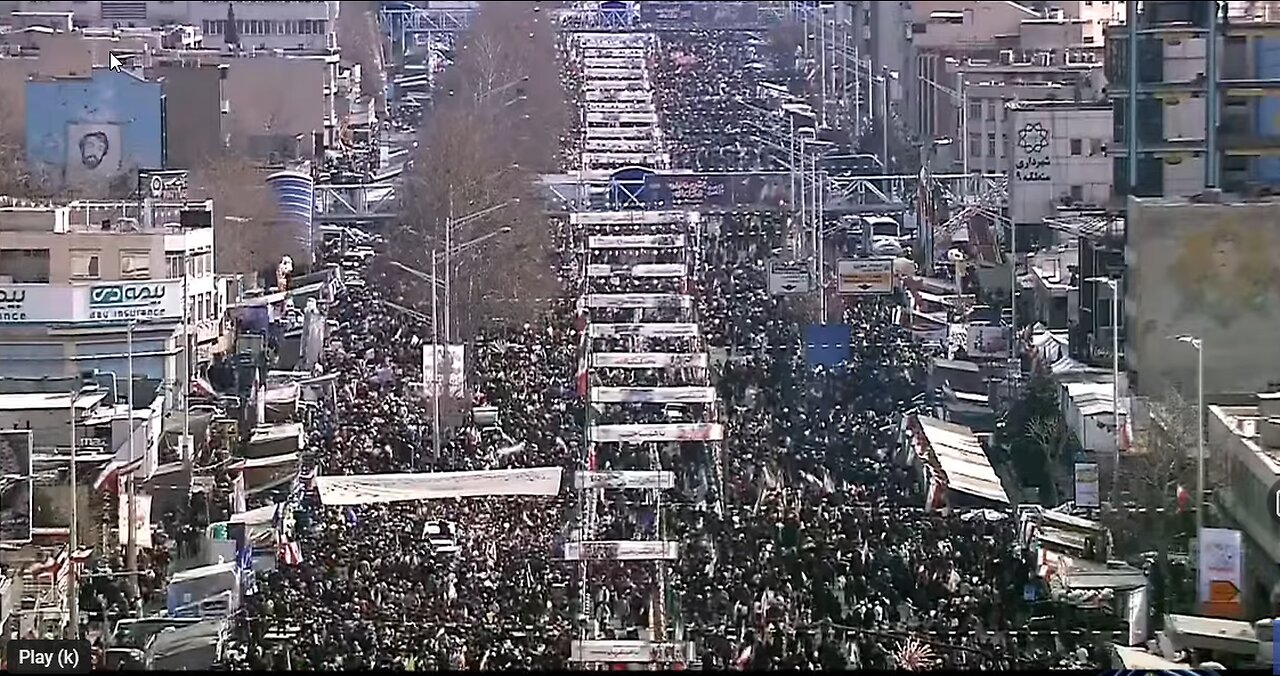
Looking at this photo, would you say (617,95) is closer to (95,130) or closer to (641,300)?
(95,130)

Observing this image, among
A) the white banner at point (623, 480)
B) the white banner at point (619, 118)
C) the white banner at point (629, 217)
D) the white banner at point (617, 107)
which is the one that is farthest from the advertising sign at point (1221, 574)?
the white banner at point (617, 107)

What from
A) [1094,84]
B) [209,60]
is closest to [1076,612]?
[1094,84]

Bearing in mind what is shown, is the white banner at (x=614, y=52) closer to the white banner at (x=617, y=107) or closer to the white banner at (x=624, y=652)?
the white banner at (x=617, y=107)

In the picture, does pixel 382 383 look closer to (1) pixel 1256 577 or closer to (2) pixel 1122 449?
(2) pixel 1122 449

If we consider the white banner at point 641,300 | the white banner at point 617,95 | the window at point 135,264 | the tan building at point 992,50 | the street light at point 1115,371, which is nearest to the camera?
the street light at point 1115,371

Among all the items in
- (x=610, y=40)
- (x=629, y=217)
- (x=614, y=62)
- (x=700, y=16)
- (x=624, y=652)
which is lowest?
(x=624, y=652)

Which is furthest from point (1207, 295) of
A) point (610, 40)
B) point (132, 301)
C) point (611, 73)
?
point (610, 40)
